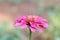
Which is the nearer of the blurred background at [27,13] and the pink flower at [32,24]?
the pink flower at [32,24]

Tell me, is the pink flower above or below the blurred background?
above

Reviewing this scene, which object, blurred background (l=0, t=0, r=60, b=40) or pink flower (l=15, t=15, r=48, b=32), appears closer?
pink flower (l=15, t=15, r=48, b=32)

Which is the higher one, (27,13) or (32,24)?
(32,24)

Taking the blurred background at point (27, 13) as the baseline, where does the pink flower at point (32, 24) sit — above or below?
above

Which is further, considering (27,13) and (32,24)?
(27,13)

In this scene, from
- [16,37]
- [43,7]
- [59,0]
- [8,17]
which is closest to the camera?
[16,37]

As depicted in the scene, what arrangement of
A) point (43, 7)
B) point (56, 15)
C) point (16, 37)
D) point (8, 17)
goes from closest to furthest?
point (16, 37)
point (56, 15)
point (8, 17)
point (43, 7)

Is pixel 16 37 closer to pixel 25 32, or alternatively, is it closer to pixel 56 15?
pixel 25 32

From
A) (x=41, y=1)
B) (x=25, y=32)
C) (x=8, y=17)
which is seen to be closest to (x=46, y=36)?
(x=25, y=32)
